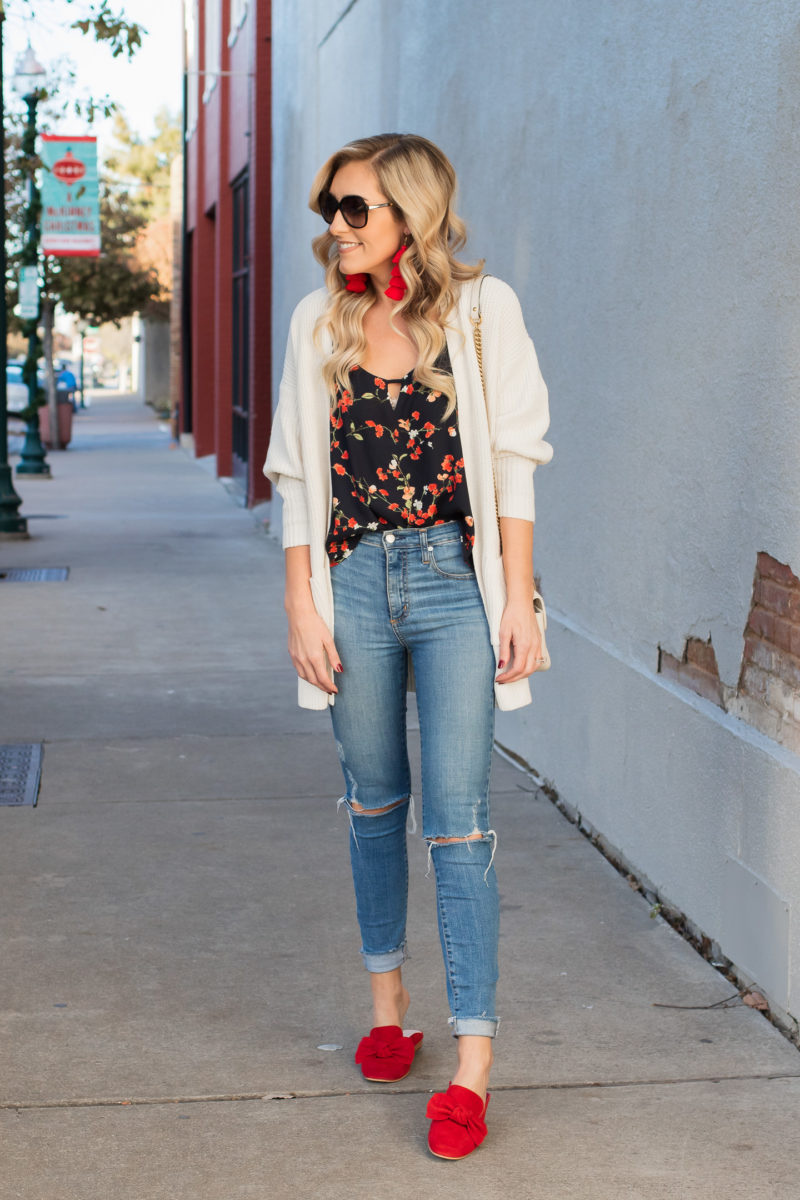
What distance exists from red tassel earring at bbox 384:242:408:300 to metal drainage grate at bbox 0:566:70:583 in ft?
30.4

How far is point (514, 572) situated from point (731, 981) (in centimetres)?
168

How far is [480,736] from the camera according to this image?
3.35 meters

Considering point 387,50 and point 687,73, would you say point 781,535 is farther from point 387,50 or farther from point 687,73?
point 387,50

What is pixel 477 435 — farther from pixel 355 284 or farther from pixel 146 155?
pixel 146 155

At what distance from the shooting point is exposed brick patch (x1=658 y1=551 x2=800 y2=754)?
13.3 feet

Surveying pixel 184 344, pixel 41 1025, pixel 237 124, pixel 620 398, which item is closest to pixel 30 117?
pixel 237 124

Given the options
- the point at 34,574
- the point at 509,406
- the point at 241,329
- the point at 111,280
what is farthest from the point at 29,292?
the point at 509,406

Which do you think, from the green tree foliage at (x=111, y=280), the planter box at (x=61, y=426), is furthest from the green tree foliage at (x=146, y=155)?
the planter box at (x=61, y=426)

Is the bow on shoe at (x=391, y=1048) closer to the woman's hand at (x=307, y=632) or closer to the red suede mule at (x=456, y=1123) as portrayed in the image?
the red suede mule at (x=456, y=1123)

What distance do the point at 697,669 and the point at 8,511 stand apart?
11.2 meters

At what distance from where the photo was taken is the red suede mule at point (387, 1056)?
3705mm

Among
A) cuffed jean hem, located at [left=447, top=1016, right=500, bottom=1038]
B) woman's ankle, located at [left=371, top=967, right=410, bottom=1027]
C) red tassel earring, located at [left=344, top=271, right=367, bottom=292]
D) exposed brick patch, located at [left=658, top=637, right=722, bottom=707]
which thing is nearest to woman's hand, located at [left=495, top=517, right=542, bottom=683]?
red tassel earring, located at [left=344, top=271, right=367, bottom=292]

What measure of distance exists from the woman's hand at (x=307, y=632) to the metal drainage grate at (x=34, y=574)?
912cm

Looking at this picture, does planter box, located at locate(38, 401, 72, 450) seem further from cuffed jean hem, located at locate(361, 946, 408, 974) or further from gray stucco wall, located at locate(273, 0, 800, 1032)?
cuffed jean hem, located at locate(361, 946, 408, 974)
